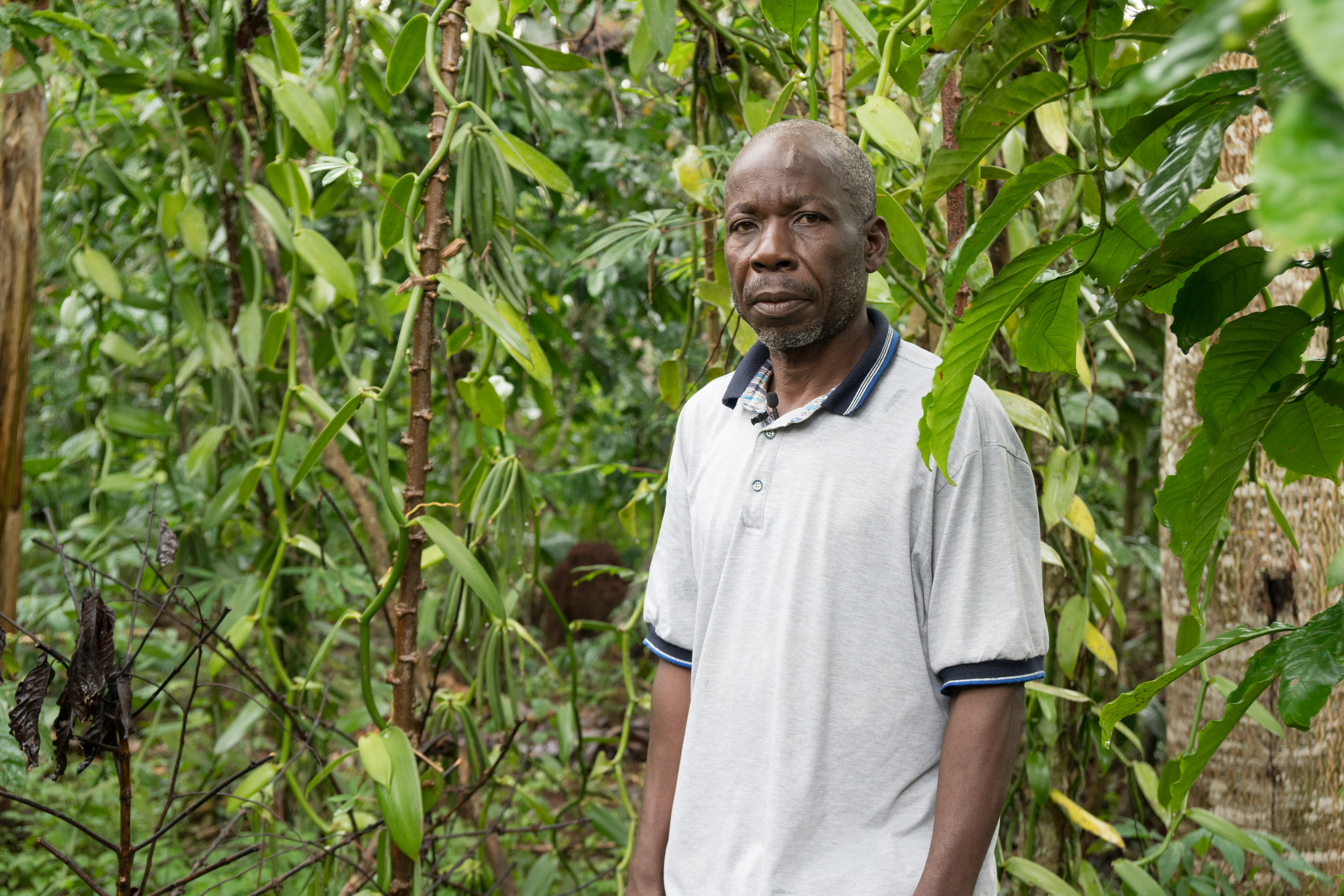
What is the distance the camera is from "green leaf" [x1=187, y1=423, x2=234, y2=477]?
1.36 meters

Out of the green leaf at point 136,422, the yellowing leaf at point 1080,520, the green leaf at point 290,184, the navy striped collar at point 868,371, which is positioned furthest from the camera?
the green leaf at point 136,422


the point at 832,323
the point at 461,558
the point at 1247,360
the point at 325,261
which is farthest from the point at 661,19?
the point at 1247,360

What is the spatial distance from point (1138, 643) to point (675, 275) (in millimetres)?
1457

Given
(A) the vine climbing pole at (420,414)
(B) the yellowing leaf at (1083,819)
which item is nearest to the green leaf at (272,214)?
(A) the vine climbing pole at (420,414)

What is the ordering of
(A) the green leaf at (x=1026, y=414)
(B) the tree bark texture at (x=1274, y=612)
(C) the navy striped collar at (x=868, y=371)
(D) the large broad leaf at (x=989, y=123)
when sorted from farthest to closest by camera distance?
(B) the tree bark texture at (x=1274, y=612)
(A) the green leaf at (x=1026, y=414)
(C) the navy striped collar at (x=868, y=371)
(D) the large broad leaf at (x=989, y=123)

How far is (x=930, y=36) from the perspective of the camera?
0.61 metres

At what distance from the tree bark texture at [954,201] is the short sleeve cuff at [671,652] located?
434 millimetres

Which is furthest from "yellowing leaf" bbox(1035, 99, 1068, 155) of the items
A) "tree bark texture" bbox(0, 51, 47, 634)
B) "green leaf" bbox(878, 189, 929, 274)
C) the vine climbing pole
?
"tree bark texture" bbox(0, 51, 47, 634)

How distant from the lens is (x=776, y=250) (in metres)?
0.88

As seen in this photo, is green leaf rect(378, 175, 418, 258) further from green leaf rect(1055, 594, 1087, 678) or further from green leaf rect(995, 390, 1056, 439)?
green leaf rect(1055, 594, 1087, 678)

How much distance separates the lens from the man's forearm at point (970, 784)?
2.46ft

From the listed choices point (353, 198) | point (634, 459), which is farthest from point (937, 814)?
point (634, 459)

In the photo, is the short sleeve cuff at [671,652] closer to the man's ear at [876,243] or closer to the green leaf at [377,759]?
the green leaf at [377,759]

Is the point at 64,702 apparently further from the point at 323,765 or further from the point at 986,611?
the point at 986,611
